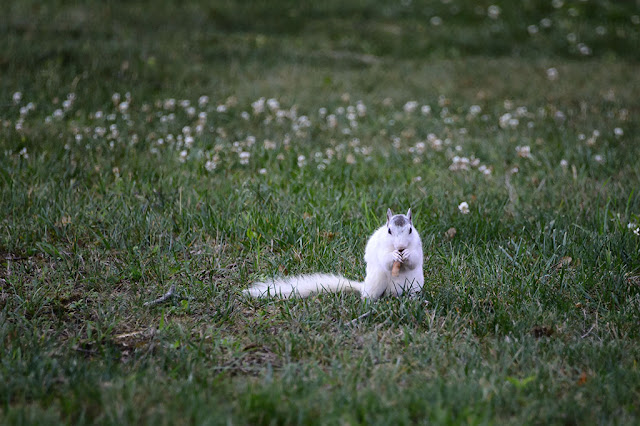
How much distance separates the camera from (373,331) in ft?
9.76

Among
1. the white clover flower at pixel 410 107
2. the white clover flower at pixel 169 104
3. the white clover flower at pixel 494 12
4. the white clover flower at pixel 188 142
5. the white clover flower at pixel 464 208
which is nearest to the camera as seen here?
the white clover flower at pixel 464 208

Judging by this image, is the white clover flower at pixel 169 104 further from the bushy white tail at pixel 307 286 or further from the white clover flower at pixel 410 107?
the bushy white tail at pixel 307 286

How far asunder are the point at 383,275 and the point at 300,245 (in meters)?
0.95

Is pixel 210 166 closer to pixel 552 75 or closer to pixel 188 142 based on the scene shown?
pixel 188 142

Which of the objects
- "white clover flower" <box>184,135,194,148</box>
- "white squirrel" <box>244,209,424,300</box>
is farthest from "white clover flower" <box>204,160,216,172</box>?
"white squirrel" <box>244,209,424,300</box>

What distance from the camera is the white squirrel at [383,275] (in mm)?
3020

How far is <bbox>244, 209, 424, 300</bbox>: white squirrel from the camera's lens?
3020 mm

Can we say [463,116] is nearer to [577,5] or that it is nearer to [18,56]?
[18,56]

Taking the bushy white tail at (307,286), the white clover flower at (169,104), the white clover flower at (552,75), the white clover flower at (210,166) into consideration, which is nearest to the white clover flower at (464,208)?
the bushy white tail at (307,286)

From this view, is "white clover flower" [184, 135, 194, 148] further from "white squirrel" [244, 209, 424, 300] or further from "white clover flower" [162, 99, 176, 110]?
"white squirrel" [244, 209, 424, 300]

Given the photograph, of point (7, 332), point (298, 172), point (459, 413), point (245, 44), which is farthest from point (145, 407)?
point (245, 44)

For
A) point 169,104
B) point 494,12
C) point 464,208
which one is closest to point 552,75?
point 494,12

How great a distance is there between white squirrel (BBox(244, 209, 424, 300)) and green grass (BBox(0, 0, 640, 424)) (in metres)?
0.09

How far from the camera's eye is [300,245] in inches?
156
